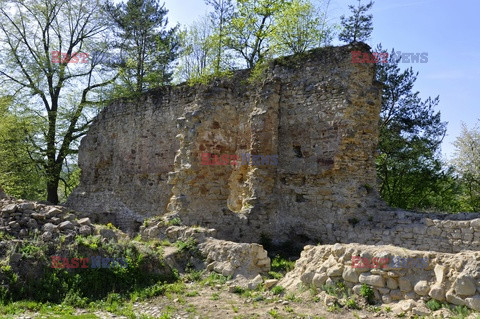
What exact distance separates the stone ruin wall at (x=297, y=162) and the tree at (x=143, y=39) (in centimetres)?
1417

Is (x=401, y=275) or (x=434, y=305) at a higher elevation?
(x=401, y=275)

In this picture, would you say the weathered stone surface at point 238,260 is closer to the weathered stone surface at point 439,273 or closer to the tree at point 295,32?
the weathered stone surface at point 439,273

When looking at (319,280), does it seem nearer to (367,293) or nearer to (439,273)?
(367,293)

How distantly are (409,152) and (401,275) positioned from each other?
568 inches

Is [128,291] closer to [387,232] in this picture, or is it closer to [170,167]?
[387,232]

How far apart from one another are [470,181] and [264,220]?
579 inches

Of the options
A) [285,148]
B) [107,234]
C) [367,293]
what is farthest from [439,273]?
[285,148]

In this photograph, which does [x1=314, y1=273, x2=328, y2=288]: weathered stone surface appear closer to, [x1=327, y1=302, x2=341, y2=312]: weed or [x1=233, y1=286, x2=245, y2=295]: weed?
[x1=327, y1=302, x2=341, y2=312]: weed

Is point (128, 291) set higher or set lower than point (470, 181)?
lower

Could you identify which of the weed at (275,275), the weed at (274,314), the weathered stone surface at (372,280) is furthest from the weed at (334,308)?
the weed at (275,275)

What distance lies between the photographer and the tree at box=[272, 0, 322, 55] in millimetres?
17230

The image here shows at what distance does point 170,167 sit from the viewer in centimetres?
1605

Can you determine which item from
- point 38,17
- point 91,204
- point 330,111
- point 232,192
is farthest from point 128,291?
point 38,17

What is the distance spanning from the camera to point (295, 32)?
17.5 m
